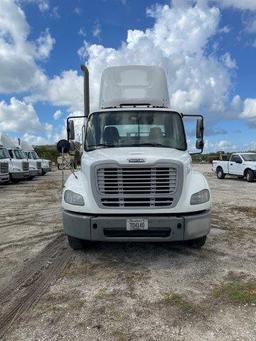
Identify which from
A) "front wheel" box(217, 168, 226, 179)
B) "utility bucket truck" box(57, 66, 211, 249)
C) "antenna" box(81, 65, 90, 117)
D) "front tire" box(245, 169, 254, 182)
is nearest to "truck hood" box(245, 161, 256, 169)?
"front tire" box(245, 169, 254, 182)

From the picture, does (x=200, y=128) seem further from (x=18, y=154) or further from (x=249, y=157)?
(x=18, y=154)

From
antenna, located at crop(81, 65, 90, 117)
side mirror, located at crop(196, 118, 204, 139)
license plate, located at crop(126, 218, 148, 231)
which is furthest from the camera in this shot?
antenna, located at crop(81, 65, 90, 117)

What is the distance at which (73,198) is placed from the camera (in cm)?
650

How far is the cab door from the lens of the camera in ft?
83.6

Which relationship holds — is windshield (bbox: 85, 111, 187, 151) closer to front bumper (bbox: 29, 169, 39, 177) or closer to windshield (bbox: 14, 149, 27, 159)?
windshield (bbox: 14, 149, 27, 159)

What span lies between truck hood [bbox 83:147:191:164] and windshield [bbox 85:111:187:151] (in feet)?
0.82

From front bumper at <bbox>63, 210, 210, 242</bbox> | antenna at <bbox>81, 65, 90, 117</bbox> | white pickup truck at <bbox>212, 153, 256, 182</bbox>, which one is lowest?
white pickup truck at <bbox>212, 153, 256, 182</bbox>

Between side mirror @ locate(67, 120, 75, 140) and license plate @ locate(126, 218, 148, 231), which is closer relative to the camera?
license plate @ locate(126, 218, 148, 231)

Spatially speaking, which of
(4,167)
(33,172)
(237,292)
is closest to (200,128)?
(237,292)

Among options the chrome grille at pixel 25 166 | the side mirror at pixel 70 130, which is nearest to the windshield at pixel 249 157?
the chrome grille at pixel 25 166

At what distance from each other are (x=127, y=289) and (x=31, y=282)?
129cm

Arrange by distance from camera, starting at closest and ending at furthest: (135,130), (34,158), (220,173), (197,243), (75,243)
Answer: (75,243) → (197,243) → (135,130) → (220,173) → (34,158)

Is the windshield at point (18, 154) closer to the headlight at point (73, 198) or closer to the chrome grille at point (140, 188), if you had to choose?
the headlight at point (73, 198)

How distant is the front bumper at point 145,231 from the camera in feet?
20.2
